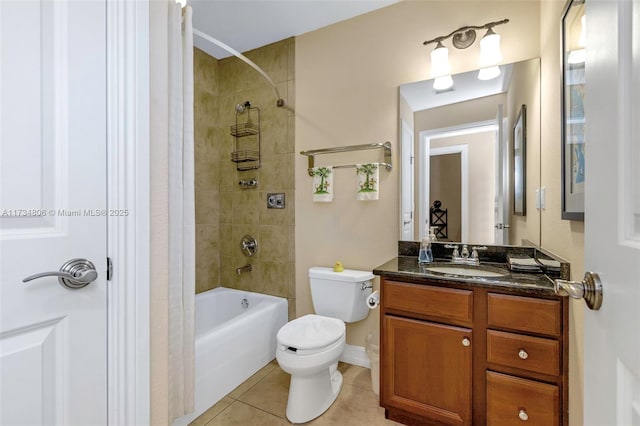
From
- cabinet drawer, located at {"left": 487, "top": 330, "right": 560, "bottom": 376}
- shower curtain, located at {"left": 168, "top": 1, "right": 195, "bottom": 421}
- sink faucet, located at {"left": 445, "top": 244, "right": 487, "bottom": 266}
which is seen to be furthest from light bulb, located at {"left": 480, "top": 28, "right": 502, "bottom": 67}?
shower curtain, located at {"left": 168, "top": 1, "right": 195, "bottom": 421}

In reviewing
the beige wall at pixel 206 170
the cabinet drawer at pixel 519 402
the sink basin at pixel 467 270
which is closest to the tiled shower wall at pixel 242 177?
the beige wall at pixel 206 170

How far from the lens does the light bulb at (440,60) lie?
182cm

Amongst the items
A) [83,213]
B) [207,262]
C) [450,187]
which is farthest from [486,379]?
[207,262]

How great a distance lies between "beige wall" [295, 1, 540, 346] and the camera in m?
1.88

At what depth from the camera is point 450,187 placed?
6.28ft

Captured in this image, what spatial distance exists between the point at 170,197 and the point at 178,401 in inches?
36.2

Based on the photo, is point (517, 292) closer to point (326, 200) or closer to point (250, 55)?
point (326, 200)

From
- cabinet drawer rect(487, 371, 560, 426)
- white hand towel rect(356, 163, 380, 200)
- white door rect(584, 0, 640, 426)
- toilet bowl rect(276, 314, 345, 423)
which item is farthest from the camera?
white hand towel rect(356, 163, 380, 200)

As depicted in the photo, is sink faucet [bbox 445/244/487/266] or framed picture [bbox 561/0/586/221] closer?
framed picture [bbox 561/0/586/221]

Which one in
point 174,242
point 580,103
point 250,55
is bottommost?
point 174,242

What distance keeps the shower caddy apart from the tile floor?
1725 mm

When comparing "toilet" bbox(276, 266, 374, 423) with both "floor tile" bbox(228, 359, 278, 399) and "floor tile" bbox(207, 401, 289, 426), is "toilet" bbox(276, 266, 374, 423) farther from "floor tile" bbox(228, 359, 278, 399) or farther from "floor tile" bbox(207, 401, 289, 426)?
"floor tile" bbox(228, 359, 278, 399)

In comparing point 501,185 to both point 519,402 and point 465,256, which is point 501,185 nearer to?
point 465,256

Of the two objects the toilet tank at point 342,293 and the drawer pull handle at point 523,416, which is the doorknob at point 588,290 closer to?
the drawer pull handle at point 523,416
